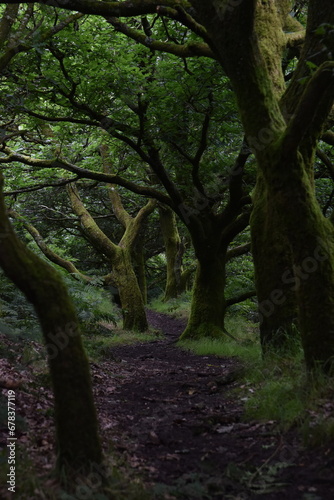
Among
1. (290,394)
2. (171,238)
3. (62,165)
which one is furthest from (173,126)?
(171,238)

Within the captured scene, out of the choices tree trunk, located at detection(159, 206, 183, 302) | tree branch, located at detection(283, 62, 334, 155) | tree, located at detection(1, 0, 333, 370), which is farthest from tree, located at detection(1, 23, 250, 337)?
tree trunk, located at detection(159, 206, 183, 302)

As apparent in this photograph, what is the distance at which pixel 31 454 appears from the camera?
3602 millimetres

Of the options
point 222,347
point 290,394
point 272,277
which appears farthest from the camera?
point 222,347

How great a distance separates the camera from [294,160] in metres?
4.89

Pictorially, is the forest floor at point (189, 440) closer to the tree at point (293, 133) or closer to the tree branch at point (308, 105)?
the tree at point (293, 133)

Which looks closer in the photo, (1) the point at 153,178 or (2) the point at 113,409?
(2) the point at 113,409

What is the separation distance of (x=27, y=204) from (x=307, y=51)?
42.9 feet

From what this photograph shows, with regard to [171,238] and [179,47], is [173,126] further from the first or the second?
[171,238]

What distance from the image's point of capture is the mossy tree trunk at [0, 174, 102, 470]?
10.1ft

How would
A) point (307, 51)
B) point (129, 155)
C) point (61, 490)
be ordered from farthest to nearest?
point (129, 155) < point (307, 51) < point (61, 490)

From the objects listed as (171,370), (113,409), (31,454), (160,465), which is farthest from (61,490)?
(171,370)

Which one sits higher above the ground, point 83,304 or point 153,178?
point 153,178

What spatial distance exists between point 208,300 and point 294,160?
22.8 ft

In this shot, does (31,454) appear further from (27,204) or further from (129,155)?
(27,204)
